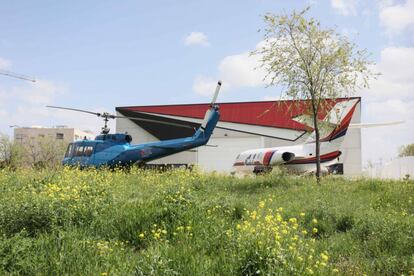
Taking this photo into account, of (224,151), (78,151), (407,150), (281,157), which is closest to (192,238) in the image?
(78,151)

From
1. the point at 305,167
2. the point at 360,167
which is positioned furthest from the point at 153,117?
the point at 305,167

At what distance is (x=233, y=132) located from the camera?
50562 mm

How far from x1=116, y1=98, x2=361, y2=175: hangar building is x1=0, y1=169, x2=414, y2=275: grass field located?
37.6 metres

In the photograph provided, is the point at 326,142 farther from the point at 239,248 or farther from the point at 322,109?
the point at 239,248

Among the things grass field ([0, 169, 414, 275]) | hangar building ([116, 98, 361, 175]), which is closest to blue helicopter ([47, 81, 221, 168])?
grass field ([0, 169, 414, 275])

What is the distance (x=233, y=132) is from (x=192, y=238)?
44894 millimetres

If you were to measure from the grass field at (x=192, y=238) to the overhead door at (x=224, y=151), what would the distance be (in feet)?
128

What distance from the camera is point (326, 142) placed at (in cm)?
2544

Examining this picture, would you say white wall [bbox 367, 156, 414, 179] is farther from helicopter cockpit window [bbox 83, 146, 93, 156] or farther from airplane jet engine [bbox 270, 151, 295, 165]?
helicopter cockpit window [bbox 83, 146, 93, 156]

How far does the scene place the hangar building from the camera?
4619 cm

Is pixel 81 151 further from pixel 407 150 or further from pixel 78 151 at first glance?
pixel 407 150

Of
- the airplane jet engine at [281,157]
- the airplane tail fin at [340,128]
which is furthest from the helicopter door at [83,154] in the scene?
the airplane tail fin at [340,128]

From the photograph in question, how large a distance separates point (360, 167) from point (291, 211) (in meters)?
39.5

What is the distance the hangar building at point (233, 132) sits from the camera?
152 ft
